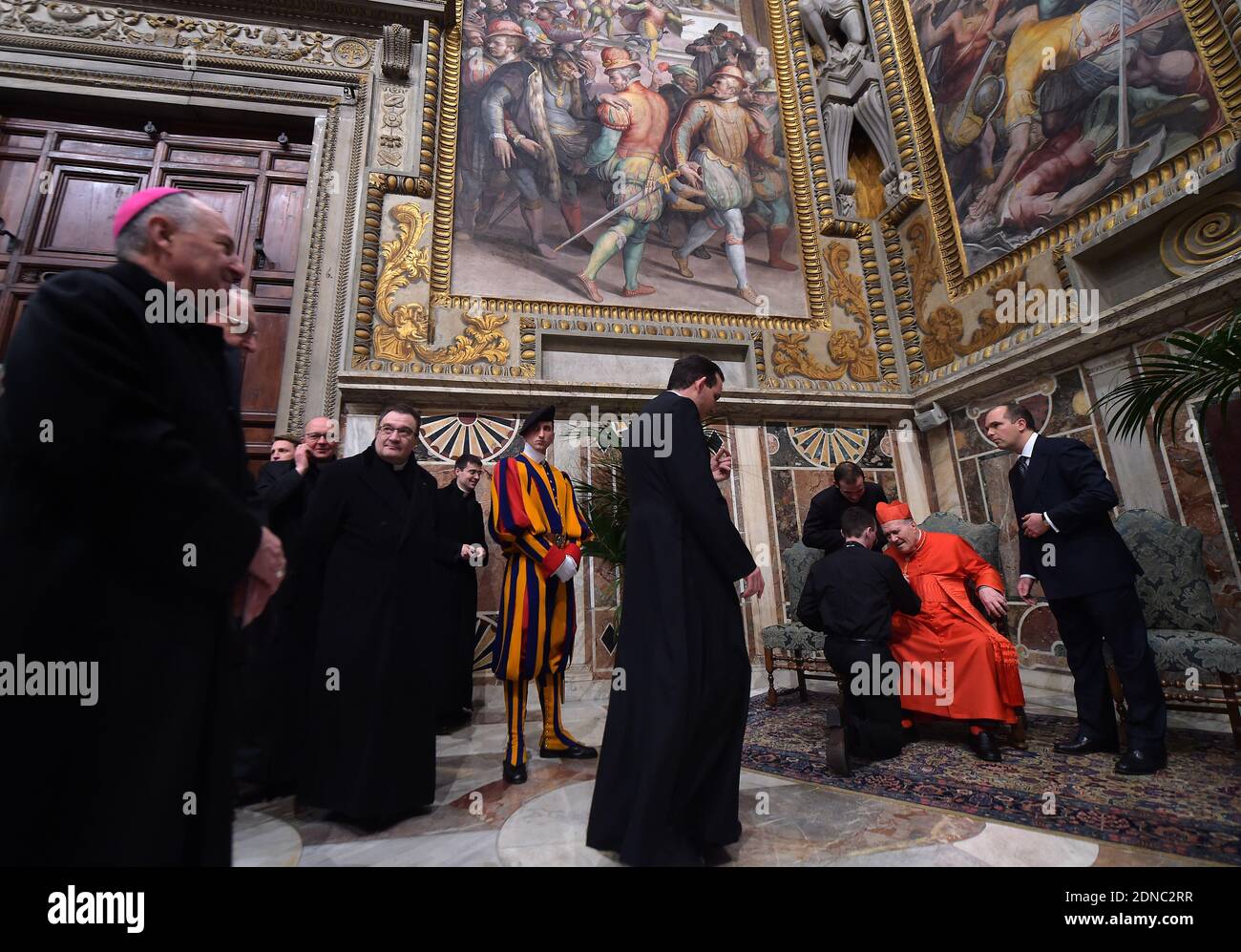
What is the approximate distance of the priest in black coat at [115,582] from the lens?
1.02 meters

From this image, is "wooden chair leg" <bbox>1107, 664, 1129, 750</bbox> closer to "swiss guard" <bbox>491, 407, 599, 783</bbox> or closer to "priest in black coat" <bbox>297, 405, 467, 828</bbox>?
"swiss guard" <bbox>491, 407, 599, 783</bbox>

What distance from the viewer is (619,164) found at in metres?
7.00

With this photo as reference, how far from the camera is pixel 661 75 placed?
743 centimetres

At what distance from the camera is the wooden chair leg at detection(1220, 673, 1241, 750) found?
305 cm

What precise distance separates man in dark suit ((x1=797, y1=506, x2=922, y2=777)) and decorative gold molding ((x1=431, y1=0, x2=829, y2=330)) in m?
4.06

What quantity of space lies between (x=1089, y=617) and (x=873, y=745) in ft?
4.71

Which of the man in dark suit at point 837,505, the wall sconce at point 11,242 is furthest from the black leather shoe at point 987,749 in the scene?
the wall sconce at point 11,242

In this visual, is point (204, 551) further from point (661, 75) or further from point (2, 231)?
point (661, 75)

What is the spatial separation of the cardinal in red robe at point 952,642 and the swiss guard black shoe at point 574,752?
6.51 feet

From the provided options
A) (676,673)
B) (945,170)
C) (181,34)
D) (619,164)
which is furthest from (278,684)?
(945,170)

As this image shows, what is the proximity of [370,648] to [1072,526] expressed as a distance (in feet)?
12.4

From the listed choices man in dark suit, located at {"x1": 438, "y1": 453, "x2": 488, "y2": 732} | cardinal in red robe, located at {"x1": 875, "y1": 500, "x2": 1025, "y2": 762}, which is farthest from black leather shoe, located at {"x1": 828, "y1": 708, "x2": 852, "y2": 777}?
man in dark suit, located at {"x1": 438, "y1": 453, "x2": 488, "y2": 732}

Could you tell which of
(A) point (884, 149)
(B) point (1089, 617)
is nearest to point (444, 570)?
(B) point (1089, 617)

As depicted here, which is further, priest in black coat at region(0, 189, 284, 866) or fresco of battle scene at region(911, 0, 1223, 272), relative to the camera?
fresco of battle scene at region(911, 0, 1223, 272)
